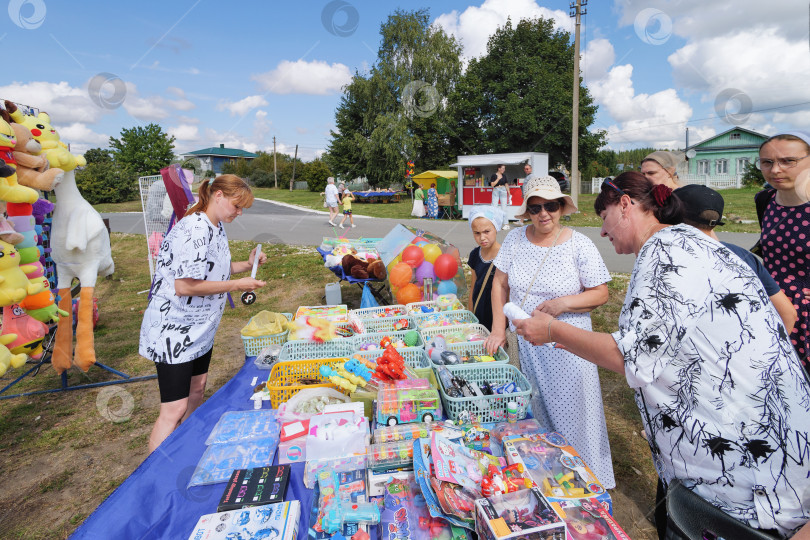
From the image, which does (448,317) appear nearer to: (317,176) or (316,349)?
(316,349)

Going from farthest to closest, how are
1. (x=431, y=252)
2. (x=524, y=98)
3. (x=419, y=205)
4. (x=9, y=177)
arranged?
(x=524, y=98), (x=419, y=205), (x=431, y=252), (x=9, y=177)

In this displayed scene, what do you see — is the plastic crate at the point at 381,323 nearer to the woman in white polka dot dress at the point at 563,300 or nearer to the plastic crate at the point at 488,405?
the woman in white polka dot dress at the point at 563,300

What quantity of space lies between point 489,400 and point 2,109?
3.26 meters

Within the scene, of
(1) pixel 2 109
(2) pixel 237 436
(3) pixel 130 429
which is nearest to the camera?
(2) pixel 237 436

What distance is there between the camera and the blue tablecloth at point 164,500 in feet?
4.75

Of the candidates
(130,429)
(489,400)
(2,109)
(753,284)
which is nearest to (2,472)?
(130,429)

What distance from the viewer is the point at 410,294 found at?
4.15 meters

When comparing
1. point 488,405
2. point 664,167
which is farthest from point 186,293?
point 664,167

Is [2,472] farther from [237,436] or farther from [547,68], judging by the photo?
[547,68]

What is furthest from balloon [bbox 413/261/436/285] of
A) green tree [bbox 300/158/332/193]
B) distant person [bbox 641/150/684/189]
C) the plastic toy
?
green tree [bbox 300/158/332/193]

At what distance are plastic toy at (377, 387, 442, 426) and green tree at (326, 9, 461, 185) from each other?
26.4m

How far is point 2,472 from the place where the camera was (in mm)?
3176

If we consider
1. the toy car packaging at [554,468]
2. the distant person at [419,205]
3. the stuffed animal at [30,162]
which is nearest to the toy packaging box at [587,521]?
the toy car packaging at [554,468]

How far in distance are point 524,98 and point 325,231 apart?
1701 cm
